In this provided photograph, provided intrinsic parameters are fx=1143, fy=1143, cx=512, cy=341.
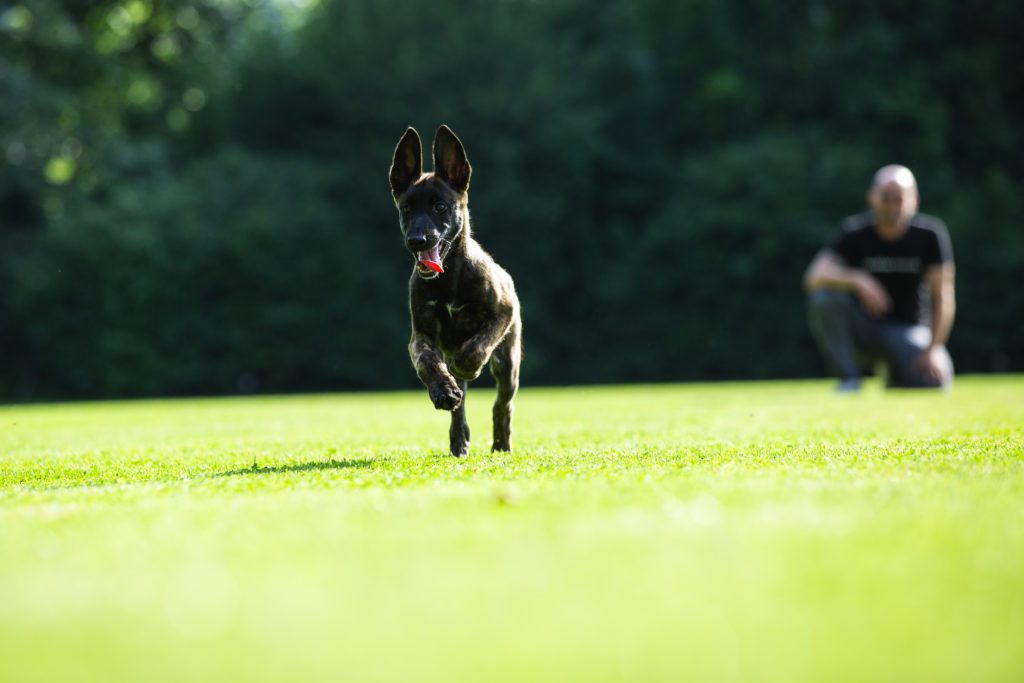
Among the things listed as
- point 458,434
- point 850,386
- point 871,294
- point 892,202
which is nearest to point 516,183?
point 850,386

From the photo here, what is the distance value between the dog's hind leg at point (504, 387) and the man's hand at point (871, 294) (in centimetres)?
831

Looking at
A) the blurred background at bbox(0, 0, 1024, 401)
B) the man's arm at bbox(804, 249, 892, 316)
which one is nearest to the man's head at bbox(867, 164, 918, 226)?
the man's arm at bbox(804, 249, 892, 316)

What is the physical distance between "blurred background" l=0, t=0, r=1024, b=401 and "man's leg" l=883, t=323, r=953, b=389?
14095 millimetres

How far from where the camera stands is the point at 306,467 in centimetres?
569

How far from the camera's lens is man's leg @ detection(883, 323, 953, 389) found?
14656 mm

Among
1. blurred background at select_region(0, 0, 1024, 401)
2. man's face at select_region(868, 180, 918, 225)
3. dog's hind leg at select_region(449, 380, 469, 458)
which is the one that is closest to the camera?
dog's hind leg at select_region(449, 380, 469, 458)

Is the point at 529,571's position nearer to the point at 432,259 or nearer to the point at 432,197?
the point at 432,259

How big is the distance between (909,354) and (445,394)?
10490 millimetres

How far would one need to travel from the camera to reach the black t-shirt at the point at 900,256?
46.9 feet

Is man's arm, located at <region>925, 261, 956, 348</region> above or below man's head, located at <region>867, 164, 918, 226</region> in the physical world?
below

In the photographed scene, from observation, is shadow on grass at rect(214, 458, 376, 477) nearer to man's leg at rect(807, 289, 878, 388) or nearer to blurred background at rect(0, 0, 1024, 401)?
man's leg at rect(807, 289, 878, 388)

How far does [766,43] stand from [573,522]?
29.8 metres

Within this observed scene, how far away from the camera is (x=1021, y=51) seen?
1161 inches

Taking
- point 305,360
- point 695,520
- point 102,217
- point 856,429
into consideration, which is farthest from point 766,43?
point 695,520
